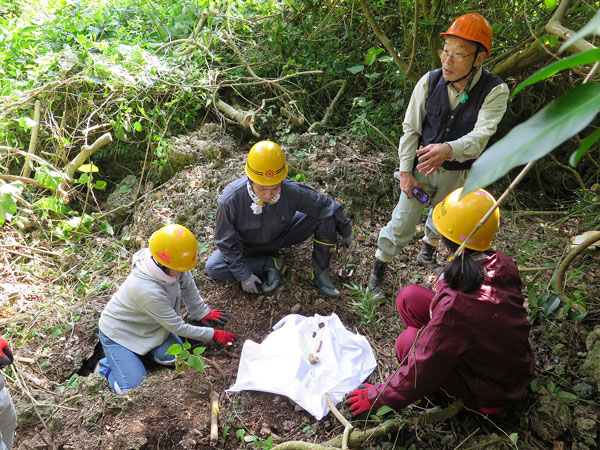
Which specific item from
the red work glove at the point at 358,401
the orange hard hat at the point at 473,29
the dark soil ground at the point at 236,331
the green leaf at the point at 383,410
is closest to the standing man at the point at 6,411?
the dark soil ground at the point at 236,331

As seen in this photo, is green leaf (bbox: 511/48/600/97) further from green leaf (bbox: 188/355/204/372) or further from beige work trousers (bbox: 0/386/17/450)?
beige work trousers (bbox: 0/386/17/450)

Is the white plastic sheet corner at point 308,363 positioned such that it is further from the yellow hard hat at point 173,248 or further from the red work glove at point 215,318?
the yellow hard hat at point 173,248

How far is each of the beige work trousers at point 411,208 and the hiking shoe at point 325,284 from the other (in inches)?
17.5

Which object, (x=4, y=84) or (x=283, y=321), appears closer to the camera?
(x=283, y=321)

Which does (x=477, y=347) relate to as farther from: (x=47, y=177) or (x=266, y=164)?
(x=47, y=177)

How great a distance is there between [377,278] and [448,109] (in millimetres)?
1357

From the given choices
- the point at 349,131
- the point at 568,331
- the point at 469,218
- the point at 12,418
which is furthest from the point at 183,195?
the point at 568,331

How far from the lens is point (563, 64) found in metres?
0.50

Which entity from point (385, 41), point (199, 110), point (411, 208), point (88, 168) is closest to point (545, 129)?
point (411, 208)

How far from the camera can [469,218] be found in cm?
199

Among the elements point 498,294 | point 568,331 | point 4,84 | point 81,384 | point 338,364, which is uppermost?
point 498,294

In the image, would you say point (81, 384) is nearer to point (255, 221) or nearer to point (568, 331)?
point (255, 221)

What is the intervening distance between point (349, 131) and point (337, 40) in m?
1.26

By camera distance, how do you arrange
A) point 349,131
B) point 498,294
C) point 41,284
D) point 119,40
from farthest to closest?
point 119,40 → point 349,131 → point 41,284 → point 498,294
